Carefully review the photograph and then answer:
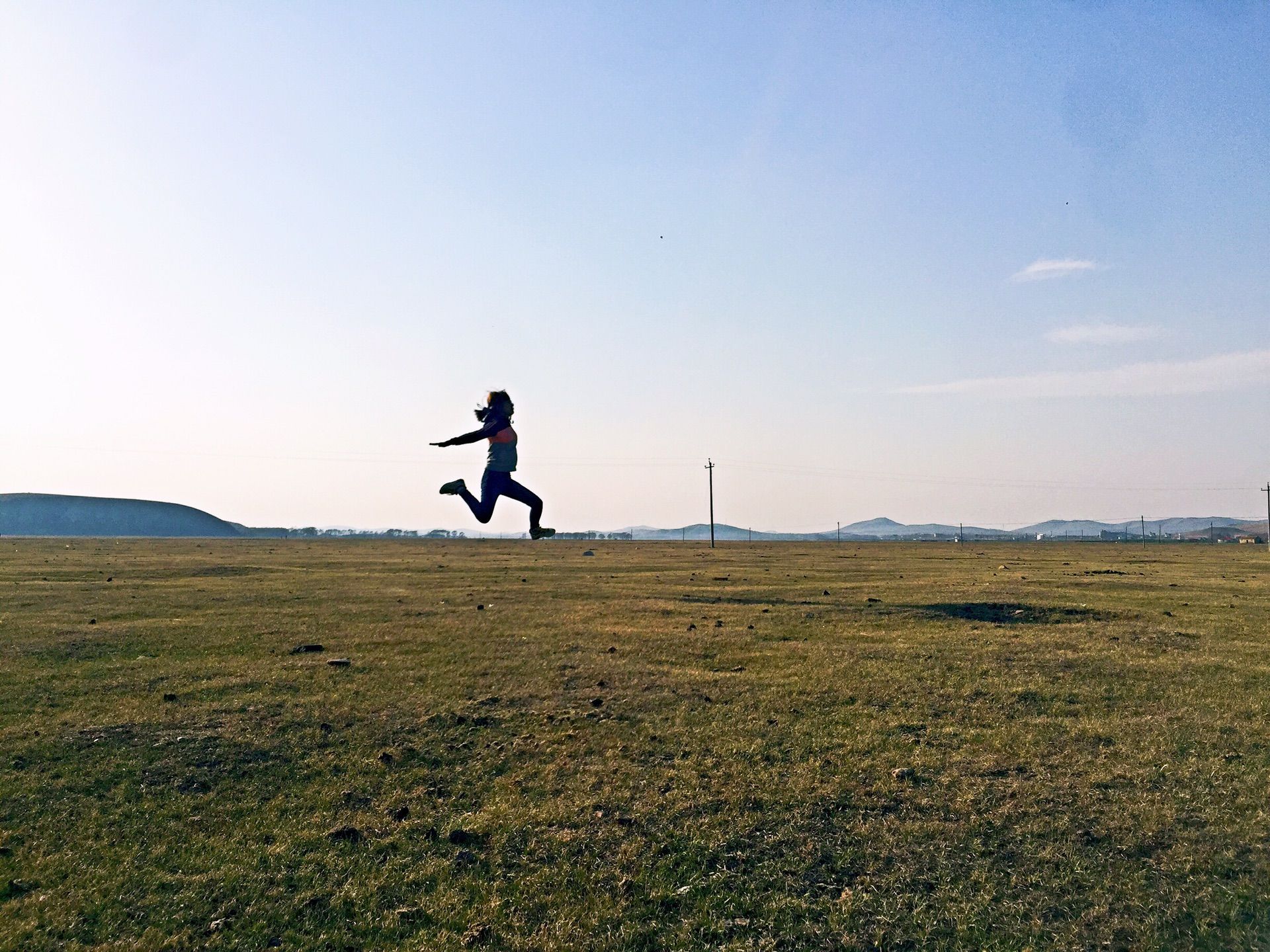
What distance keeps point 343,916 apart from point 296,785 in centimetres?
290

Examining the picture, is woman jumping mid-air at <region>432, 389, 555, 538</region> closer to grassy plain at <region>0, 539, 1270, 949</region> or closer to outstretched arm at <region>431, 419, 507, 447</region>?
outstretched arm at <region>431, 419, 507, 447</region>

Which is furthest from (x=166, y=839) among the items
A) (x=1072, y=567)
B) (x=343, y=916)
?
(x=1072, y=567)

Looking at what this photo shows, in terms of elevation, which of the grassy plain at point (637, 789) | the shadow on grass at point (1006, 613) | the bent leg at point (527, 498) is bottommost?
the grassy plain at point (637, 789)

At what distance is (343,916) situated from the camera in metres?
6.23

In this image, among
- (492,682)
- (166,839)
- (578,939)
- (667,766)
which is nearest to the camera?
(578,939)

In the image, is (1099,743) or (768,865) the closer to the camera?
(768,865)

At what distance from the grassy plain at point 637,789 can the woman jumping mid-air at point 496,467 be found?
2743 millimetres

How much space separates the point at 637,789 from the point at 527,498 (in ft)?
14.4

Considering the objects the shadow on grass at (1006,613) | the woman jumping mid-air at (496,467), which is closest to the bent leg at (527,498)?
the woman jumping mid-air at (496,467)

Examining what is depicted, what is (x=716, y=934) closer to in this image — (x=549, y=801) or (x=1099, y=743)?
(x=549, y=801)

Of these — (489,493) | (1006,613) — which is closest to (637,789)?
(489,493)

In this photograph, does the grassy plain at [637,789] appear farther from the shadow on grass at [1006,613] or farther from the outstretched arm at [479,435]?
the outstretched arm at [479,435]

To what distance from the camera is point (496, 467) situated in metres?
11.0

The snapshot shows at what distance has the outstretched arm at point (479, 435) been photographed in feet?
33.0
